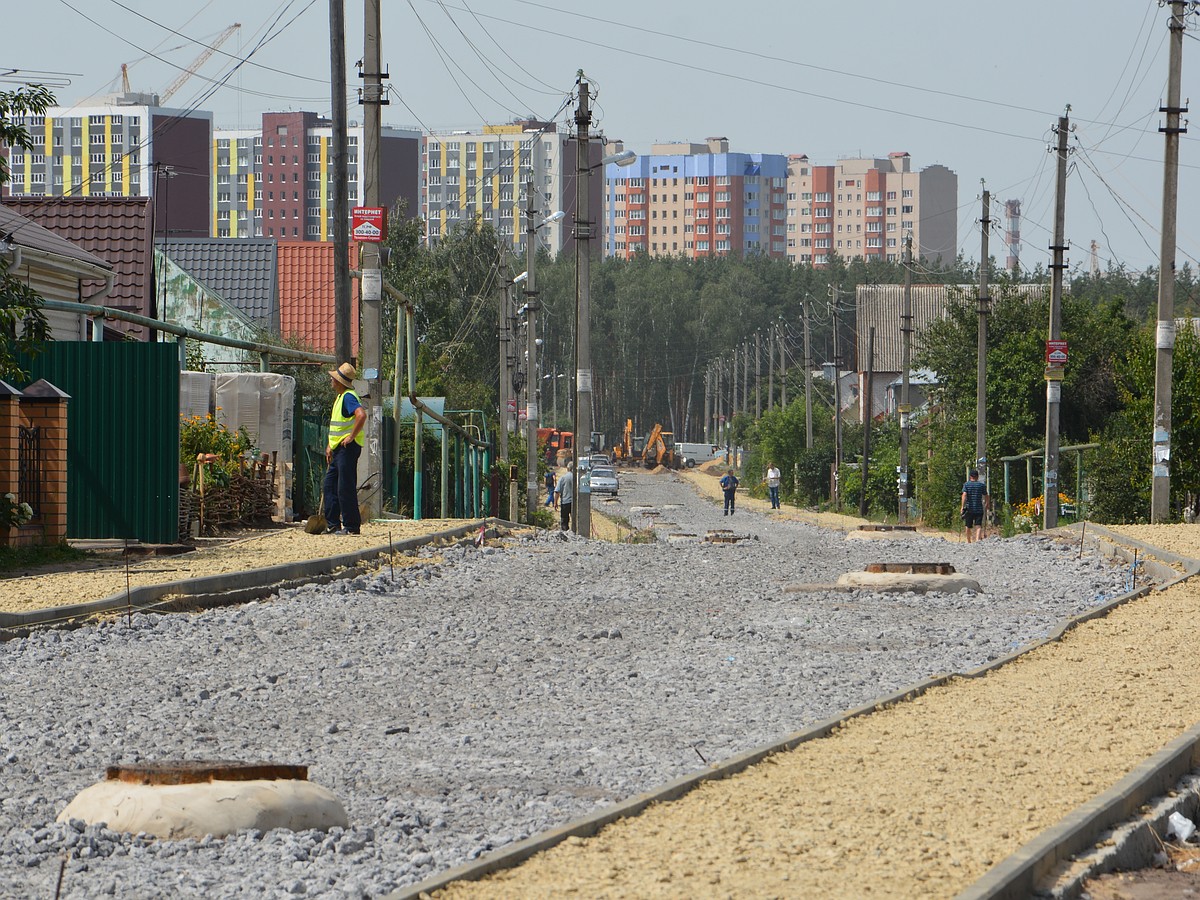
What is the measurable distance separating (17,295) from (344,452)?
13.3 ft

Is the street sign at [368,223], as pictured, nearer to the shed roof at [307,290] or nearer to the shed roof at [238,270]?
the shed roof at [238,270]

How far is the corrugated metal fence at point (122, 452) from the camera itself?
16109mm

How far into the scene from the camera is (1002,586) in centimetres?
1741

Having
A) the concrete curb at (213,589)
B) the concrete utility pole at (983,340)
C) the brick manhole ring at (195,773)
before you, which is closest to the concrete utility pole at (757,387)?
the concrete utility pole at (983,340)

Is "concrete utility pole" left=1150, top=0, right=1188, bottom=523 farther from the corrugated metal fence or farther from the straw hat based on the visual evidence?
the corrugated metal fence

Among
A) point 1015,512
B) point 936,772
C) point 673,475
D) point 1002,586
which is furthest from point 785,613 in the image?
point 673,475

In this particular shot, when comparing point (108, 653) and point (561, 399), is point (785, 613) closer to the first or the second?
point (108, 653)

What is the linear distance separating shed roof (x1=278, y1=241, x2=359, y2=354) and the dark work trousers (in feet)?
93.0

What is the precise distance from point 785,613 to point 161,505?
6356mm

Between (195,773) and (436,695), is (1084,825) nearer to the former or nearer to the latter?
(195,773)

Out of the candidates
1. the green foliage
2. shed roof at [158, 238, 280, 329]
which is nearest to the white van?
shed roof at [158, 238, 280, 329]

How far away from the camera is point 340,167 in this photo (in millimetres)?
22875

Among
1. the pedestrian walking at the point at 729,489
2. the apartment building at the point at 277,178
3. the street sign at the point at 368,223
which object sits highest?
the apartment building at the point at 277,178

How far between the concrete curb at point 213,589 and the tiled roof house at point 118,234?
13281 millimetres
